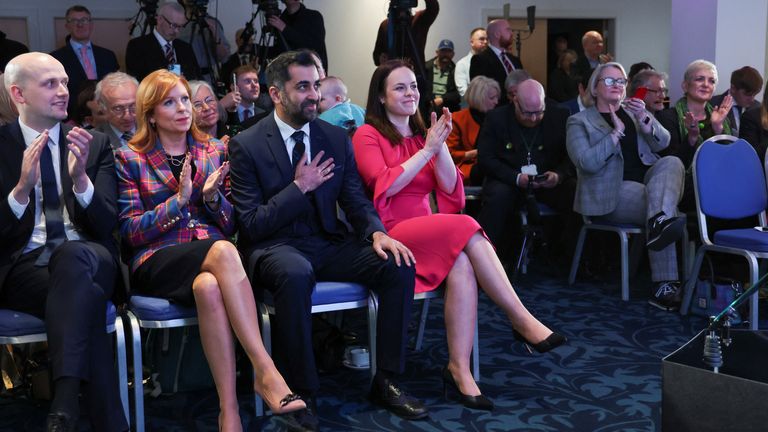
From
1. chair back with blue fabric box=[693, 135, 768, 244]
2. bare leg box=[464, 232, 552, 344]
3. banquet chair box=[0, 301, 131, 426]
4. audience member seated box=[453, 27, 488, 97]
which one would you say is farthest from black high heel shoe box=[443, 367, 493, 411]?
audience member seated box=[453, 27, 488, 97]

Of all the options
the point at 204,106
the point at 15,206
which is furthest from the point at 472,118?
the point at 15,206

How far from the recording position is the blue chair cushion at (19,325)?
2660 mm

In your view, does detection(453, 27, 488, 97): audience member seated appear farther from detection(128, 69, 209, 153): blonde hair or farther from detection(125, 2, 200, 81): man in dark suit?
detection(128, 69, 209, 153): blonde hair

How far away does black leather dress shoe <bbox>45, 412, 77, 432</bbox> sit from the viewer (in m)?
2.48

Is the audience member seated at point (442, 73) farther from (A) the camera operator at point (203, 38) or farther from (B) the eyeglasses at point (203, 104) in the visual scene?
Answer: (B) the eyeglasses at point (203, 104)

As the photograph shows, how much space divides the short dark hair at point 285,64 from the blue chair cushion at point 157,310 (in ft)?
3.10

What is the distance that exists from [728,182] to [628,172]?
0.83 metres

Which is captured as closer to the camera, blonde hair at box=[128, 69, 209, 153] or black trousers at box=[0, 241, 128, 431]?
black trousers at box=[0, 241, 128, 431]

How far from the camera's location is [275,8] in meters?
5.71

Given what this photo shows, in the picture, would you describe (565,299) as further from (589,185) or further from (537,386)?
(537,386)

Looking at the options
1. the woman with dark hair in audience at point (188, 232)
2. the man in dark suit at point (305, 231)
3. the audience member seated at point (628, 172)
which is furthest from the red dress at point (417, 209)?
the audience member seated at point (628, 172)

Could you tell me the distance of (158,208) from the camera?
9.83 ft

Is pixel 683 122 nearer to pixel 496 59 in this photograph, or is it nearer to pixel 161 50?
pixel 496 59

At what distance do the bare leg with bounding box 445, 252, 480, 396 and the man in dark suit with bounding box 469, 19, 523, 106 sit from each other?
12.3 feet
